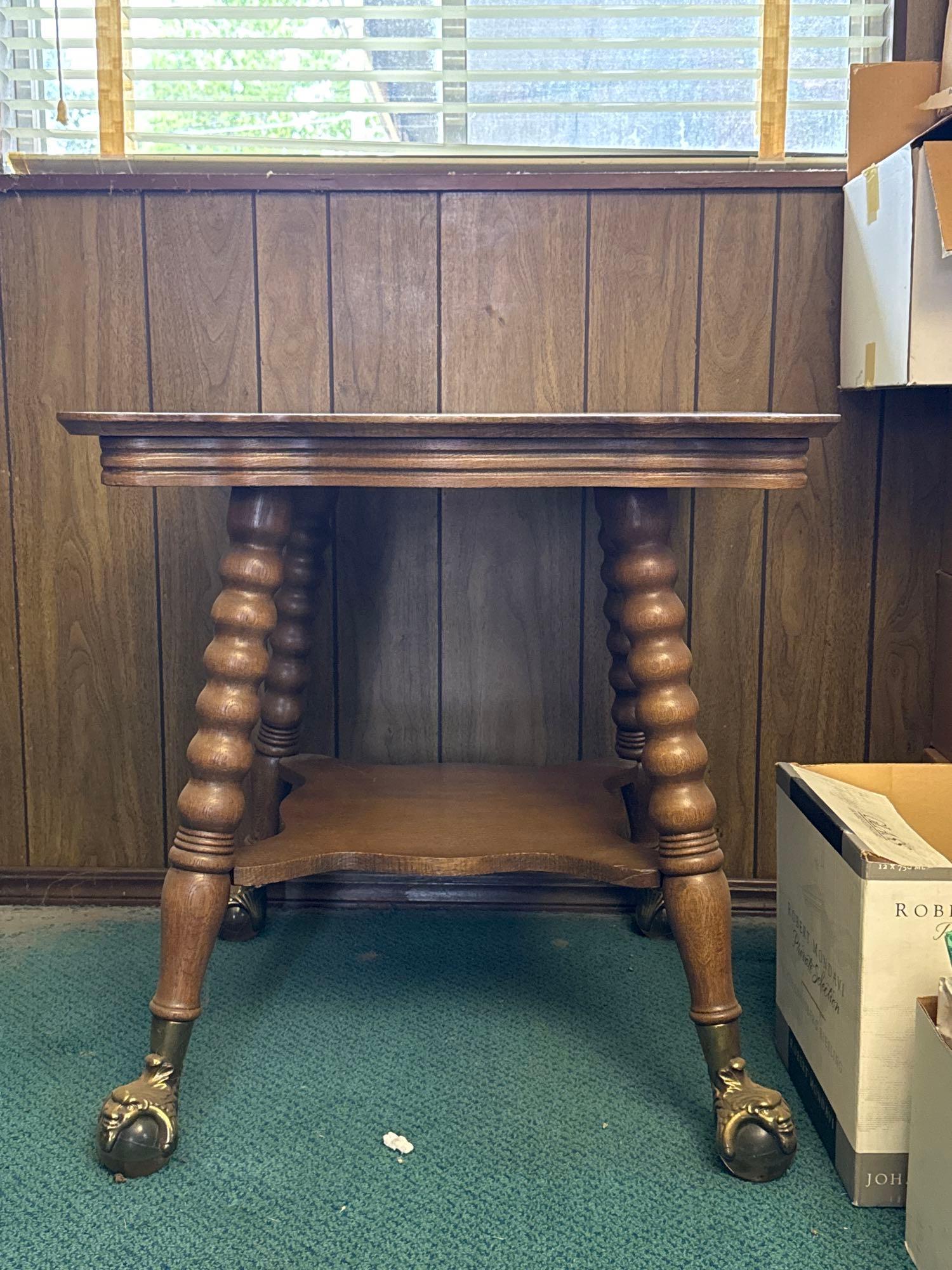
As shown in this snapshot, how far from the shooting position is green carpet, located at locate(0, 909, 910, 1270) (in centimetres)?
85

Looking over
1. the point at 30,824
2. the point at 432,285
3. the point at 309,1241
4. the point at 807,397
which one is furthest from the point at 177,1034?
the point at 807,397

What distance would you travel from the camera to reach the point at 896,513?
4.56ft

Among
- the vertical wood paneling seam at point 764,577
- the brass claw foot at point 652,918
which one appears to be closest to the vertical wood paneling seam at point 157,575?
the brass claw foot at point 652,918

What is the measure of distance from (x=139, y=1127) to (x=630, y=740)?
2.24 feet

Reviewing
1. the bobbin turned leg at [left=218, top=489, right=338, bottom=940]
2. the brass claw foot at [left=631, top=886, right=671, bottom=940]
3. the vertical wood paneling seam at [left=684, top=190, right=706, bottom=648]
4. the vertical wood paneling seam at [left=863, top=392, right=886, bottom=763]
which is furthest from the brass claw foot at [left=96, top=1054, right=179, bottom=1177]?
the vertical wood paneling seam at [left=863, top=392, right=886, bottom=763]

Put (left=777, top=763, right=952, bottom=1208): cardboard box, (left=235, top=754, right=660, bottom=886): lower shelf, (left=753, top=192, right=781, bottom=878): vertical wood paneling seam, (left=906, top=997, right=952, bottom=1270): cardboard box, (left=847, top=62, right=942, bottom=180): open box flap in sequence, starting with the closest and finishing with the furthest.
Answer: (left=906, top=997, right=952, bottom=1270): cardboard box, (left=777, top=763, right=952, bottom=1208): cardboard box, (left=235, top=754, right=660, bottom=886): lower shelf, (left=847, top=62, right=942, bottom=180): open box flap, (left=753, top=192, right=781, bottom=878): vertical wood paneling seam

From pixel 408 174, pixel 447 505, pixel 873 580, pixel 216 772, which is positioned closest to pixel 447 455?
pixel 216 772

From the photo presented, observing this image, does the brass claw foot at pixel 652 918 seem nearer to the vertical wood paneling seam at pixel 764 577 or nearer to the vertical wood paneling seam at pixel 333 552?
the vertical wood paneling seam at pixel 764 577

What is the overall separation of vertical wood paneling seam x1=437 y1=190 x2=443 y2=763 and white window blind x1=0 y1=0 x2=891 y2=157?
129 millimetres

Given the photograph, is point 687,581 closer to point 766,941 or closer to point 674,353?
point 674,353

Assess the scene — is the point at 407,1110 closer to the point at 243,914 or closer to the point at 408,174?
the point at 243,914

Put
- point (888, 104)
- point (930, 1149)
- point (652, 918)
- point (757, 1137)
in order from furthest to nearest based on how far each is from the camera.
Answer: point (652, 918), point (888, 104), point (757, 1137), point (930, 1149)

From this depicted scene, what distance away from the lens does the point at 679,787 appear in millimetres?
969

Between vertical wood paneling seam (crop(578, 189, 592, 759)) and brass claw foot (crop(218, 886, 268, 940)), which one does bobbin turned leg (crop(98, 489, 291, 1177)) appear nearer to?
brass claw foot (crop(218, 886, 268, 940))
